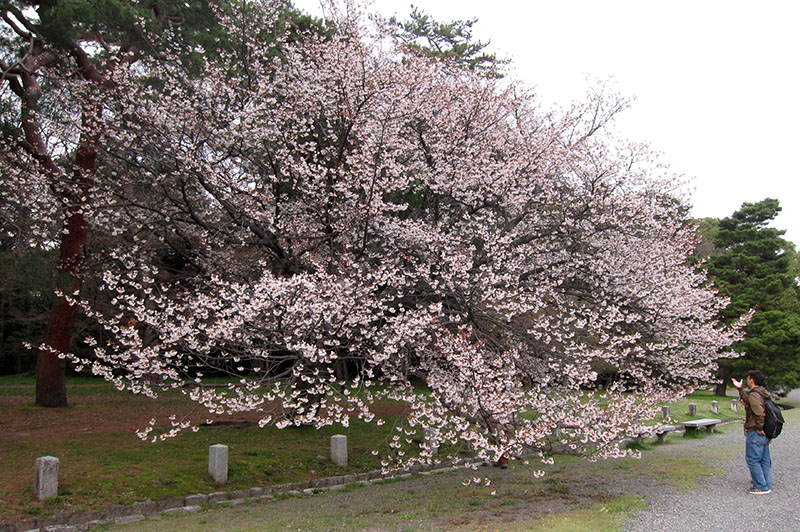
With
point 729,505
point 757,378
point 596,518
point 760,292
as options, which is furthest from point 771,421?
point 760,292

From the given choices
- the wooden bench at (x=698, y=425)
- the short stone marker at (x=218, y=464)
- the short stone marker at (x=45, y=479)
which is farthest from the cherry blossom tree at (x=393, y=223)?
the wooden bench at (x=698, y=425)

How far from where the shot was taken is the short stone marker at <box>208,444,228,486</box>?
830 centimetres

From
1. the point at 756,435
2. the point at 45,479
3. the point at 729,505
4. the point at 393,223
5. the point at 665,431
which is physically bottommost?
the point at 665,431

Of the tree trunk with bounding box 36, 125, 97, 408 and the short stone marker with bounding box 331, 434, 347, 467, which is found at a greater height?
the tree trunk with bounding box 36, 125, 97, 408

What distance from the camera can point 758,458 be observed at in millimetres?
7191

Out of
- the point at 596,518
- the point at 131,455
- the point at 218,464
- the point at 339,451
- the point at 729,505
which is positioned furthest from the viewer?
the point at 339,451

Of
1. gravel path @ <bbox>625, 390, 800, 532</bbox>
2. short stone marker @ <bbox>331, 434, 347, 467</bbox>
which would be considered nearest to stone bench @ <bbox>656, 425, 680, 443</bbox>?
gravel path @ <bbox>625, 390, 800, 532</bbox>

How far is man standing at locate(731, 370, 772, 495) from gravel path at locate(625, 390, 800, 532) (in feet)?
0.63

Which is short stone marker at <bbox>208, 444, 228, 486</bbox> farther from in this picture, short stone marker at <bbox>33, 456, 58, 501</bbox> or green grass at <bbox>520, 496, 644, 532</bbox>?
green grass at <bbox>520, 496, 644, 532</bbox>

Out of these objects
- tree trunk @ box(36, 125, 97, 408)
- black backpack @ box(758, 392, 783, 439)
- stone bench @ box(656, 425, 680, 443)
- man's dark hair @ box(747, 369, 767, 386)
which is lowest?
stone bench @ box(656, 425, 680, 443)

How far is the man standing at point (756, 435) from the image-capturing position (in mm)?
7023

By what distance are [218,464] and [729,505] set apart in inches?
272

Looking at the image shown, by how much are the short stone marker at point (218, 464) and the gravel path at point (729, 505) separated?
5629 mm

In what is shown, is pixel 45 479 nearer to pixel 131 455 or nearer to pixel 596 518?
pixel 131 455
